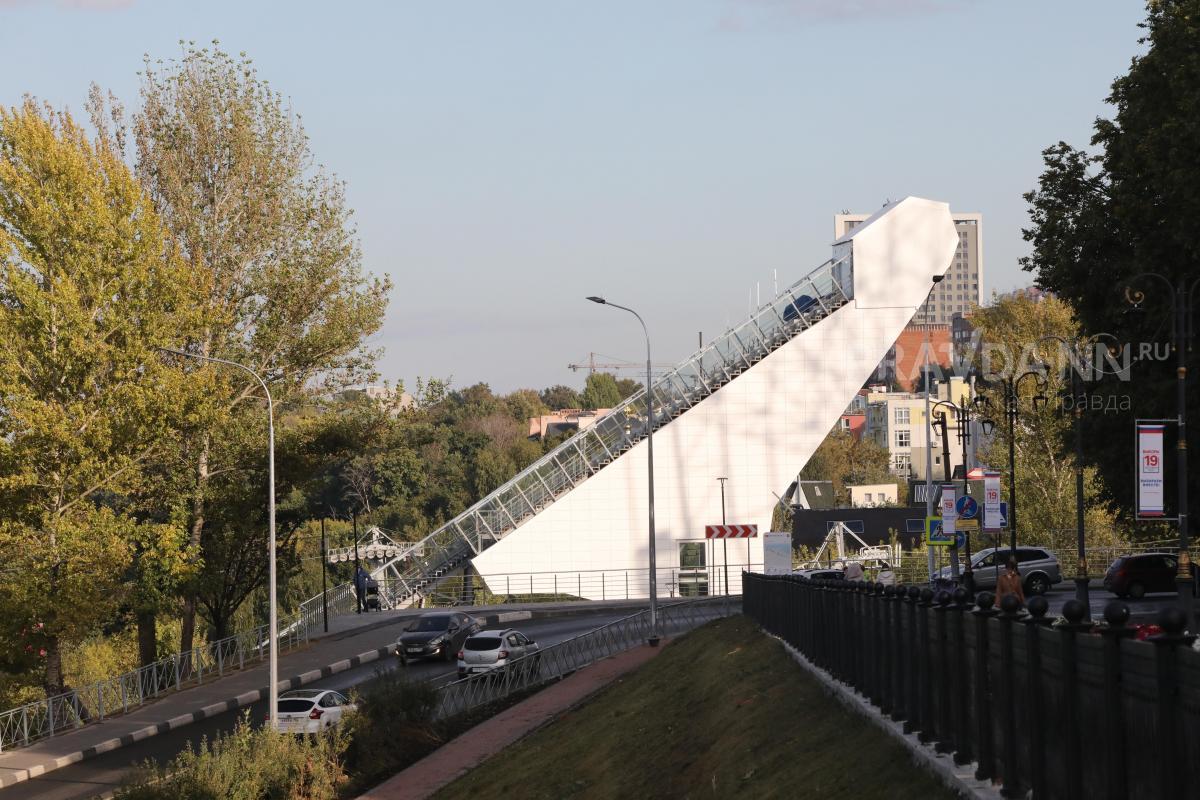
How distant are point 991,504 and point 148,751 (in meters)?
24.7

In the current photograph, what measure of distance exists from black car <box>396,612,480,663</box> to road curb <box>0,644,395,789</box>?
167 centimetres

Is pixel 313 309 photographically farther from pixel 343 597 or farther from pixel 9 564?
pixel 343 597

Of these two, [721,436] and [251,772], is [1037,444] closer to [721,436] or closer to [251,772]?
[721,436]

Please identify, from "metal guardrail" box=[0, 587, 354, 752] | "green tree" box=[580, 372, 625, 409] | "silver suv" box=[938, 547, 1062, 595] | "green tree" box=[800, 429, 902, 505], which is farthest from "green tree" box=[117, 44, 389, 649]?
"green tree" box=[580, 372, 625, 409]

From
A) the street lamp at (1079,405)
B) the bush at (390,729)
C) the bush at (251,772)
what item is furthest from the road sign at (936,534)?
the bush at (251,772)

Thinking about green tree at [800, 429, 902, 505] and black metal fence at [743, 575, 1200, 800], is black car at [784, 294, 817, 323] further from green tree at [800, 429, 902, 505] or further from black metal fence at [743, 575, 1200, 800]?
green tree at [800, 429, 902, 505]

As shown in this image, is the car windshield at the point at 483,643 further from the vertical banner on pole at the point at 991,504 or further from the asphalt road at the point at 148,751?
the vertical banner on pole at the point at 991,504

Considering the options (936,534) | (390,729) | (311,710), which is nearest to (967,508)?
(936,534)

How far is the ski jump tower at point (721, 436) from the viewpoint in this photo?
220 ft

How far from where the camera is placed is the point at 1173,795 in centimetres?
763

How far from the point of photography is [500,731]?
3294 centimetres

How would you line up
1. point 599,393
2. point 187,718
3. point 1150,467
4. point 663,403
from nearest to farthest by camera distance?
point 1150,467 < point 187,718 < point 663,403 < point 599,393

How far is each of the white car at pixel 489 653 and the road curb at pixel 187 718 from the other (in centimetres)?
507

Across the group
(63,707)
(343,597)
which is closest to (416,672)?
(63,707)
